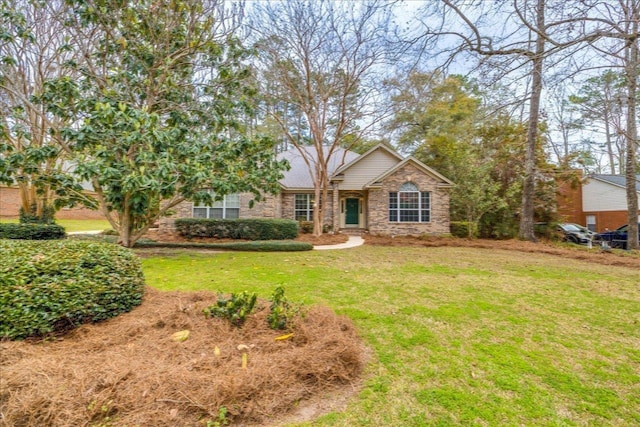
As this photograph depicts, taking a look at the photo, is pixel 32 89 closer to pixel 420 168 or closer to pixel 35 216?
pixel 35 216

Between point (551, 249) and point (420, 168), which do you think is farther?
point (420, 168)

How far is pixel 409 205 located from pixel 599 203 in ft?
54.7

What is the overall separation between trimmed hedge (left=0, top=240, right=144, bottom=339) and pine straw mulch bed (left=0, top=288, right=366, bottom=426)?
0.17 meters

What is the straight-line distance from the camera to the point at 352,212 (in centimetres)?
1881

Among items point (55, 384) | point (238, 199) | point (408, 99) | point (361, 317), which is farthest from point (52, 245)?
point (408, 99)

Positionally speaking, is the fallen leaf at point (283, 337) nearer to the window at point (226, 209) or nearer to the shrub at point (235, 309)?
the shrub at point (235, 309)

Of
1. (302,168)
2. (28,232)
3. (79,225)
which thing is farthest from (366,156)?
(79,225)

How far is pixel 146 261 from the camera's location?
8.55 metres

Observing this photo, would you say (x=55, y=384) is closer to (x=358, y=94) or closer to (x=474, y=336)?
(x=474, y=336)

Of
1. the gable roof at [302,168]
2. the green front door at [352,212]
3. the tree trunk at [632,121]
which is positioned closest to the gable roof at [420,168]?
the green front door at [352,212]

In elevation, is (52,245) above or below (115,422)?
above

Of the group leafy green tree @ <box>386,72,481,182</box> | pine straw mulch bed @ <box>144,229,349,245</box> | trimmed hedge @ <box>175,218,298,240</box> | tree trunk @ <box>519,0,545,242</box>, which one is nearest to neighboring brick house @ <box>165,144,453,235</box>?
pine straw mulch bed @ <box>144,229,349,245</box>

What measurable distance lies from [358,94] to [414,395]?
14.3 m

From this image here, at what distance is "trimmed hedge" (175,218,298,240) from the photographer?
1414 cm
